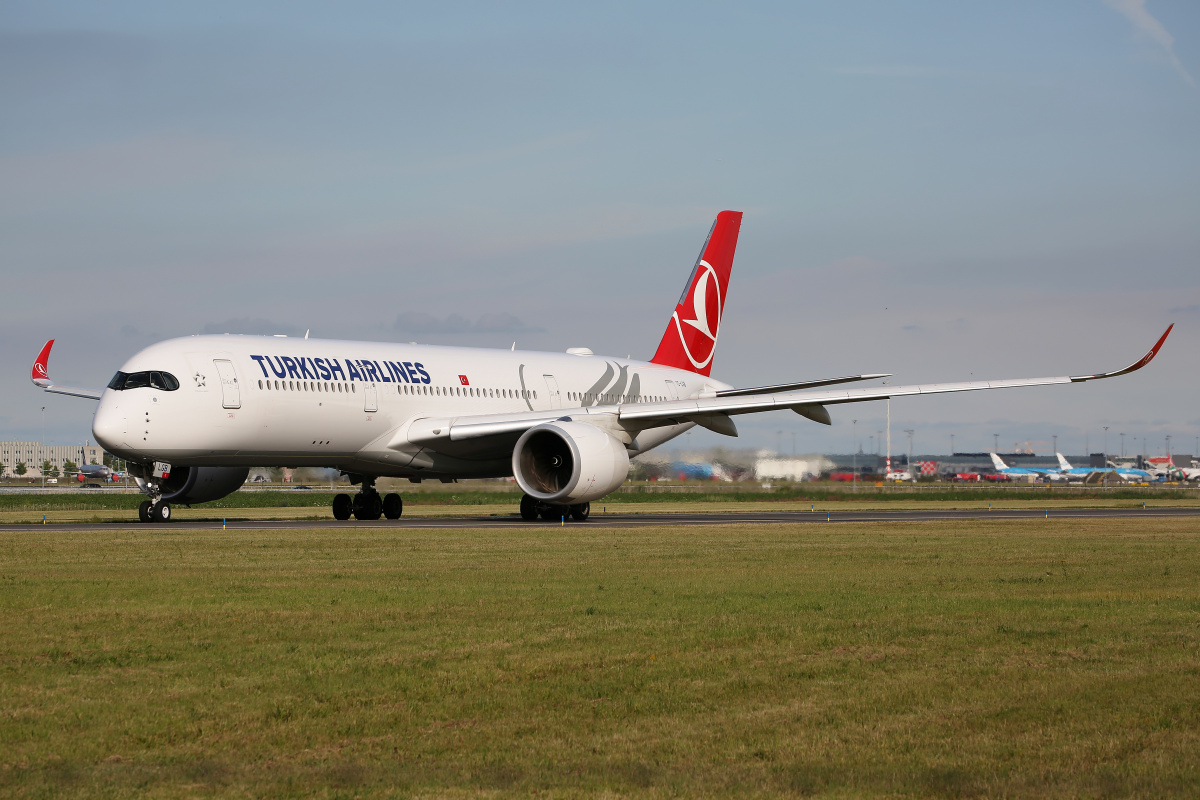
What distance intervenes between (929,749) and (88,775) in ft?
13.5

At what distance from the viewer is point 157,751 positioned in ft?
21.1

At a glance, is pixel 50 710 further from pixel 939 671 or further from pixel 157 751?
pixel 939 671

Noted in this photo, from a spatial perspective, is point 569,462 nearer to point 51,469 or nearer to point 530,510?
point 530,510

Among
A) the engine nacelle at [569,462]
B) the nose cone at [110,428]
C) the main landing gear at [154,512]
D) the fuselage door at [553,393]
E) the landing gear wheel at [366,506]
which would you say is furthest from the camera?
the fuselage door at [553,393]

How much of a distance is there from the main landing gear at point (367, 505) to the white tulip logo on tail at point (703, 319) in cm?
1236

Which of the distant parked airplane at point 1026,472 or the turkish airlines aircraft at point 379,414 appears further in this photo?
the distant parked airplane at point 1026,472

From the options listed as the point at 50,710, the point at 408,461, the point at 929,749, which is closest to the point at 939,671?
the point at 929,749

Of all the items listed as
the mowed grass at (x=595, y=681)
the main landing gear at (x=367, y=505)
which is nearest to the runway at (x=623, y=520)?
the main landing gear at (x=367, y=505)

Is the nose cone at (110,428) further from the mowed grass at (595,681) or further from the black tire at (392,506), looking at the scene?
the mowed grass at (595,681)

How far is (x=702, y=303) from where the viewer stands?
1577 inches

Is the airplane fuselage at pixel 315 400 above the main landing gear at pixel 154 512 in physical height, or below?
above

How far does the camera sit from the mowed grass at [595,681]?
6.12 metres

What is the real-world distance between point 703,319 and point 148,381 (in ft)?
63.8

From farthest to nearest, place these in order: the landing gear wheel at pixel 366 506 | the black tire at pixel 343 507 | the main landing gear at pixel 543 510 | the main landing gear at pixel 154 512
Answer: the landing gear wheel at pixel 366 506 < the black tire at pixel 343 507 < the main landing gear at pixel 543 510 < the main landing gear at pixel 154 512
